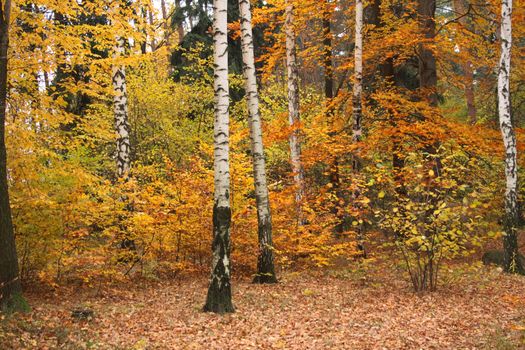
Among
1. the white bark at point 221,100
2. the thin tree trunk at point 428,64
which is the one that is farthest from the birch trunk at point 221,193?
the thin tree trunk at point 428,64

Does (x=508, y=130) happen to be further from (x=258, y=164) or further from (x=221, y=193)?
(x=221, y=193)

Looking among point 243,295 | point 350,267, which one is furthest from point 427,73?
point 243,295

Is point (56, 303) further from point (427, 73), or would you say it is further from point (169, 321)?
point (427, 73)

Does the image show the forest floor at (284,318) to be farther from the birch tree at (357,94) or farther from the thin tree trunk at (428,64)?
the thin tree trunk at (428,64)

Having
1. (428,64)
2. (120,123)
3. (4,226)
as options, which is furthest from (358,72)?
(4,226)

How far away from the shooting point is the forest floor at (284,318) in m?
6.48

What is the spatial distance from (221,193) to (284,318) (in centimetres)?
244

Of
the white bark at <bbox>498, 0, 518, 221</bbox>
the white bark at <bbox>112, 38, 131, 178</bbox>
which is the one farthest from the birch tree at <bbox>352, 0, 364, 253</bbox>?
the white bark at <bbox>112, 38, 131, 178</bbox>

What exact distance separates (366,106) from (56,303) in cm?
1220

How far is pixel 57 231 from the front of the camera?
881 cm

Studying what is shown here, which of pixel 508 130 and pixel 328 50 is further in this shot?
pixel 328 50

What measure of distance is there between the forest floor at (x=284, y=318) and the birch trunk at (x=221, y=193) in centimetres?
36

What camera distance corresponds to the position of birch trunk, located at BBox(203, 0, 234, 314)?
7875 millimetres

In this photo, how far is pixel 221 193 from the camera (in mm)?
7918
